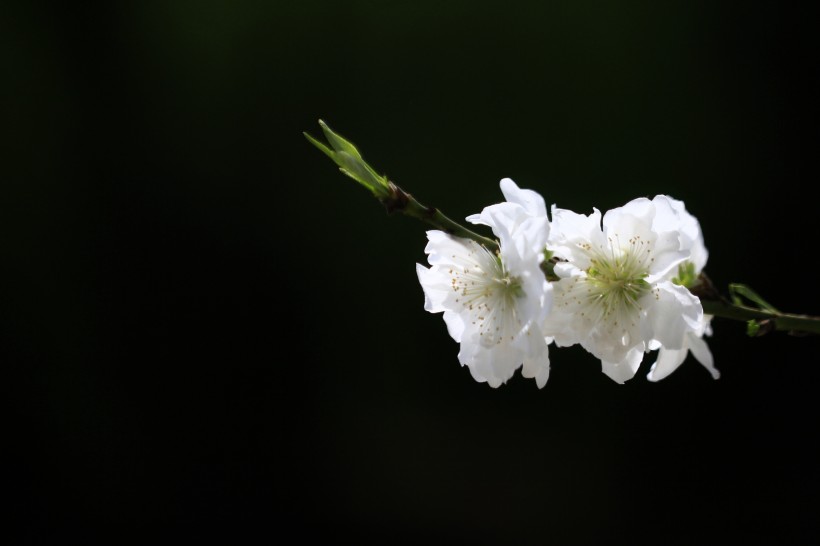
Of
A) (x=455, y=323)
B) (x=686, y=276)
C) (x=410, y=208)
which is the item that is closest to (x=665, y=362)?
(x=686, y=276)

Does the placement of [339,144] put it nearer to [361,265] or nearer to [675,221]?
[675,221]

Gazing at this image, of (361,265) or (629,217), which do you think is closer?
(629,217)

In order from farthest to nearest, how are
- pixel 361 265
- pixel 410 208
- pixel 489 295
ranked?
pixel 361 265 < pixel 489 295 < pixel 410 208

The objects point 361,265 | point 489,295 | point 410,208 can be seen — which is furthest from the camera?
point 361,265

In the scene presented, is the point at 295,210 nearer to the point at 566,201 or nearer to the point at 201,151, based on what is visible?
the point at 201,151

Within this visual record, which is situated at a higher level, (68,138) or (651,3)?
(651,3)

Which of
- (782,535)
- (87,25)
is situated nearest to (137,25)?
(87,25)

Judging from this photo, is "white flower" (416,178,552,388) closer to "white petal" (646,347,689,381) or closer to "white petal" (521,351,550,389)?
"white petal" (521,351,550,389)
